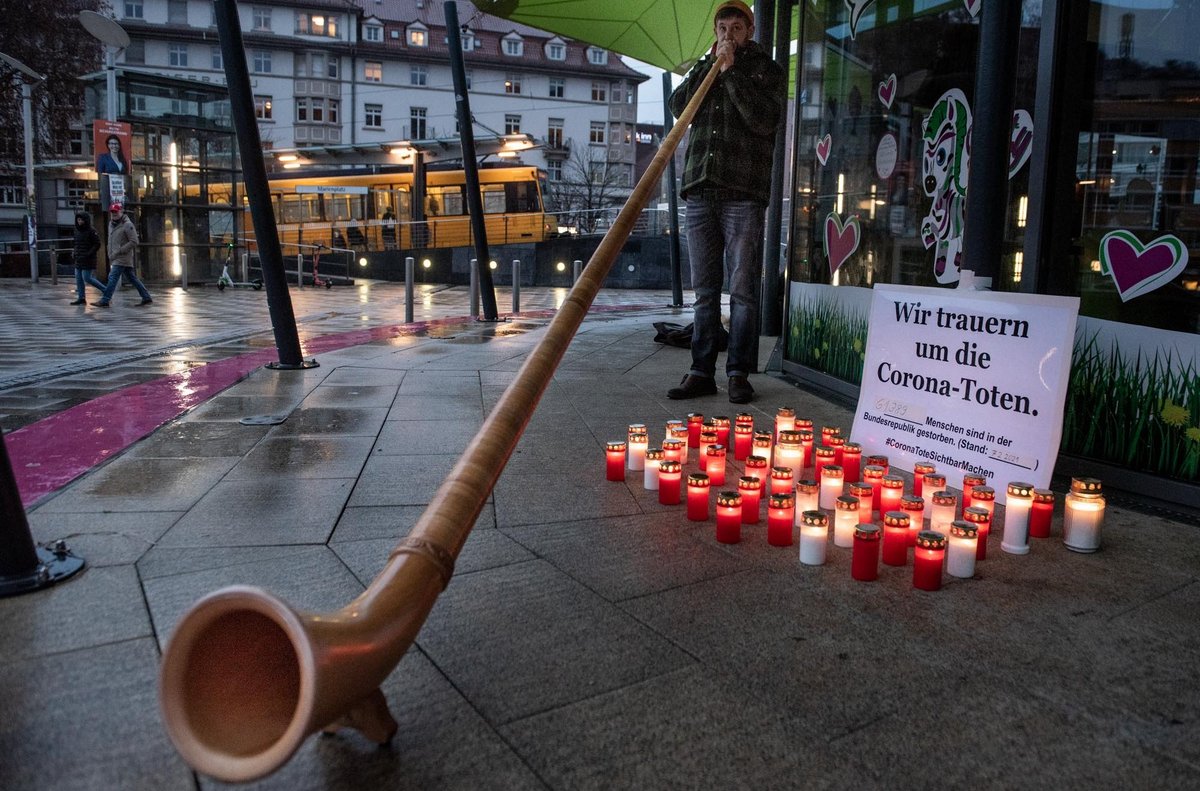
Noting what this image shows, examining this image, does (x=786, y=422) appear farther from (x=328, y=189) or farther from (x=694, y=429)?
(x=328, y=189)

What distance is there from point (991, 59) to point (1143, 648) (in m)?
2.42

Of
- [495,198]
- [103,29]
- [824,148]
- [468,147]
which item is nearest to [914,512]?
[824,148]

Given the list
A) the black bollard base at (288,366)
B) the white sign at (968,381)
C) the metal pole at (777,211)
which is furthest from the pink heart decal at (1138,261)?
the black bollard base at (288,366)

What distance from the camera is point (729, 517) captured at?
2807 millimetres

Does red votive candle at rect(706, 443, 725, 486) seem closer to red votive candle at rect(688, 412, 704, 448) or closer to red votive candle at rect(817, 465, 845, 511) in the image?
red votive candle at rect(817, 465, 845, 511)

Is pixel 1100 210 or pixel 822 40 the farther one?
pixel 822 40

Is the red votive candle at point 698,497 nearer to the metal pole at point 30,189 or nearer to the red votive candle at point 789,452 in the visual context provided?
the red votive candle at point 789,452

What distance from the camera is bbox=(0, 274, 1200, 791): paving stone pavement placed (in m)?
1.61

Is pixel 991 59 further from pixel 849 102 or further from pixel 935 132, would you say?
pixel 849 102

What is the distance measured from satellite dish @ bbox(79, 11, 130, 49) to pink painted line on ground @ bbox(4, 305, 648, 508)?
44.3ft

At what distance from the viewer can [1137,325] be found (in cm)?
353

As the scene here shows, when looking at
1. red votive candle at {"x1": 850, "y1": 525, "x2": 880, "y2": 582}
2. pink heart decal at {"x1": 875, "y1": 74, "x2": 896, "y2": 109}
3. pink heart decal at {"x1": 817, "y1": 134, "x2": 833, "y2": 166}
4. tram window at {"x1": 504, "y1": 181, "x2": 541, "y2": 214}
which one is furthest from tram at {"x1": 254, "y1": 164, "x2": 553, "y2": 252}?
red votive candle at {"x1": 850, "y1": 525, "x2": 880, "y2": 582}

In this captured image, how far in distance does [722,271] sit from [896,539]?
115 inches

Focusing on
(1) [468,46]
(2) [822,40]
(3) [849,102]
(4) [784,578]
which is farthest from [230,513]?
(1) [468,46]
